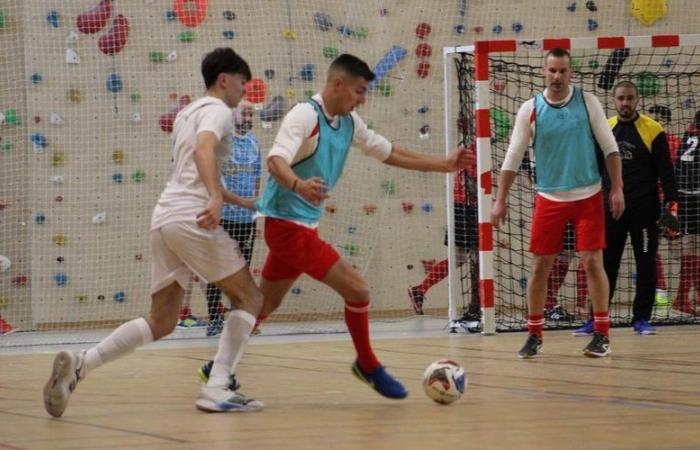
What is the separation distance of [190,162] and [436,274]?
711 centimetres

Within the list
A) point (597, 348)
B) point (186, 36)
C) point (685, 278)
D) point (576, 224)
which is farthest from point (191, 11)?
point (597, 348)

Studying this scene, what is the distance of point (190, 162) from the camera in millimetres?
5426

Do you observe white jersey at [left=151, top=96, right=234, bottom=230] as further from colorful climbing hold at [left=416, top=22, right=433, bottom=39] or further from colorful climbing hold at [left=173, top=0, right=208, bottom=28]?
colorful climbing hold at [left=416, top=22, right=433, bottom=39]

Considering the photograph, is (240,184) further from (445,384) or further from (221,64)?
(445,384)

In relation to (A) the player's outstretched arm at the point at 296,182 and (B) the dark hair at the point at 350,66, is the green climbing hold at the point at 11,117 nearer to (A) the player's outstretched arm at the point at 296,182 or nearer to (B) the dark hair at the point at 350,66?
(B) the dark hair at the point at 350,66

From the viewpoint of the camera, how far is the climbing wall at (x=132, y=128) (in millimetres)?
11570

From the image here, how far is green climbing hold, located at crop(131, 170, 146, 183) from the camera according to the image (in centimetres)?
1184

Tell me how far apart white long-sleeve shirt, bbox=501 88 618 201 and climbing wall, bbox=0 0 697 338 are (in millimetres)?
4191

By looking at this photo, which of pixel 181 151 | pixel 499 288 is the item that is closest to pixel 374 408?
pixel 181 151

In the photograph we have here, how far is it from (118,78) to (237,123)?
1651 millimetres

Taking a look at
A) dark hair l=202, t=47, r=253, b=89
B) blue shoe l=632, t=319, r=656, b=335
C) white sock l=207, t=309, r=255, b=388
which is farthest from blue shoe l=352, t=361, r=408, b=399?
blue shoe l=632, t=319, r=656, b=335

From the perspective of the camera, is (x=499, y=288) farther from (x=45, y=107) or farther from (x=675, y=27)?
(x=45, y=107)

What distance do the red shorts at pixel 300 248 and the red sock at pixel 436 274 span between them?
662 centimetres

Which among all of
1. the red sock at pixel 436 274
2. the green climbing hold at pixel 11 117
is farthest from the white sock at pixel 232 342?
the red sock at pixel 436 274
